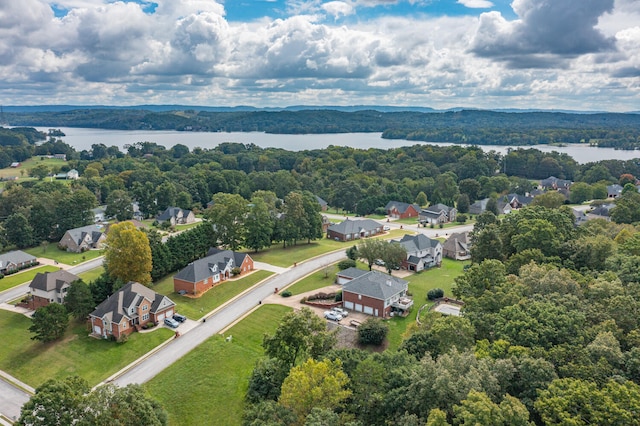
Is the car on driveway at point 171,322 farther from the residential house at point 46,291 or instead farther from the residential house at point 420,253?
the residential house at point 420,253

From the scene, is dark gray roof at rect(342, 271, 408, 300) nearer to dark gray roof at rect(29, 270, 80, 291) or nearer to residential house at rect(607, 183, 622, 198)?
dark gray roof at rect(29, 270, 80, 291)

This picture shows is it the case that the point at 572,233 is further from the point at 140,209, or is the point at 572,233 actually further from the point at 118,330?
the point at 140,209

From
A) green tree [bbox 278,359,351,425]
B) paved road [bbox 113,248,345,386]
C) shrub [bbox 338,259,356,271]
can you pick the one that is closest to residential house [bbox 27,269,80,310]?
paved road [bbox 113,248,345,386]

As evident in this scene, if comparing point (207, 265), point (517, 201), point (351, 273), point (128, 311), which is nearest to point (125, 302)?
point (128, 311)

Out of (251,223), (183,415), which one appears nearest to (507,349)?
(183,415)

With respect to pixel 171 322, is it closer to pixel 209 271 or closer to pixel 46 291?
pixel 209 271

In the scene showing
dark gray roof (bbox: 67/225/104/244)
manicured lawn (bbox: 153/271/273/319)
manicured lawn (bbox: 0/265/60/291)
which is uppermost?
dark gray roof (bbox: 67/225/104/244)

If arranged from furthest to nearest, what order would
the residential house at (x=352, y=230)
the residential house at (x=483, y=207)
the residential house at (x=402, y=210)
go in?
the residential house at (x=483, y=207) → the residential house at (x=402, y=210) → the residential house at (x=352, y=230)

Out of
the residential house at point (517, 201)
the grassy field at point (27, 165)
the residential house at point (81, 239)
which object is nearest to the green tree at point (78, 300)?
the residential house at point (81, 239)
